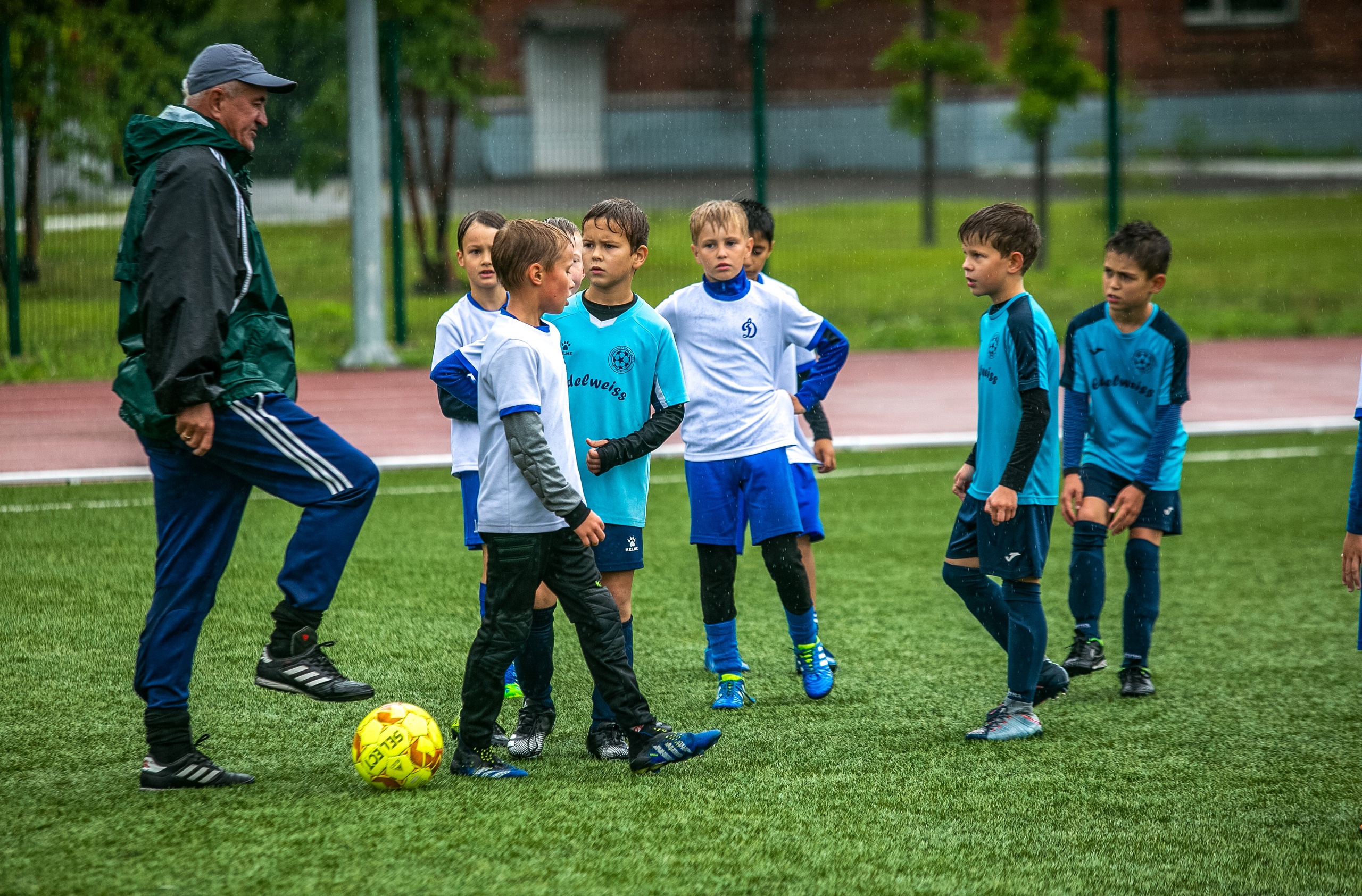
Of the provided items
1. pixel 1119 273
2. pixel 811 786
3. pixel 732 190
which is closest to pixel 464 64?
pixel 732 190

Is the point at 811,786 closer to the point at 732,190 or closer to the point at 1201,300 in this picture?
the point at 732,190

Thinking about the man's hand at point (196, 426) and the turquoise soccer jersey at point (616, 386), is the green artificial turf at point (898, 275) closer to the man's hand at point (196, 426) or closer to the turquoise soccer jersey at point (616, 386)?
the turquoise soccer jersey at point (616, 386)

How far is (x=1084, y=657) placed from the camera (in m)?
5.13

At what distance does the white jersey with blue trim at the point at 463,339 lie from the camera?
14.9 ft

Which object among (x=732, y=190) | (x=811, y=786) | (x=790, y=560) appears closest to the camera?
(x=811, y=786)

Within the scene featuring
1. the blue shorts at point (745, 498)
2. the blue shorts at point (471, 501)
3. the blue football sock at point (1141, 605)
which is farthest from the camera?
the blue football sock at point (1141, 605)

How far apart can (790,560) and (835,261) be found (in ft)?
34.0

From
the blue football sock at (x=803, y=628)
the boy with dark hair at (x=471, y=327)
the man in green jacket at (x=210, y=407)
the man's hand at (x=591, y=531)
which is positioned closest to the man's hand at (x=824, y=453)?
the blue football sock at (x=803, y=628)

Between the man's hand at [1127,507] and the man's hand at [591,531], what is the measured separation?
6.83ft

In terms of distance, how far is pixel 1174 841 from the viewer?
3.51m

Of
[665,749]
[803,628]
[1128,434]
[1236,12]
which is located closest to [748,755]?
[665,749]

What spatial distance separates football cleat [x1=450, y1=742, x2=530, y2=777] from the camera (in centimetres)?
392

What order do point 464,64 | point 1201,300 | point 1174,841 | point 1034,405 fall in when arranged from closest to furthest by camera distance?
point 1174,841 < point 1034,405 < point 1201,300 < point 464,64

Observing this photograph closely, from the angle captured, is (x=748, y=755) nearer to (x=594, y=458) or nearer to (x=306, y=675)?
(x=594, y=458)
